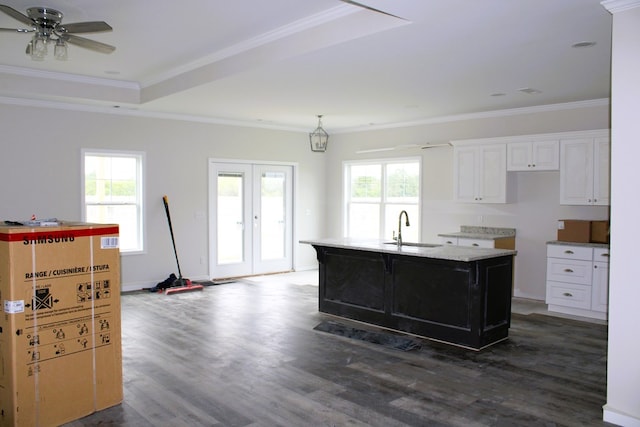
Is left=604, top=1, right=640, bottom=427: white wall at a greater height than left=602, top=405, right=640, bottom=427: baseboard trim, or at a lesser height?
greater

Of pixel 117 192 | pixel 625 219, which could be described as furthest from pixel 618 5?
pixel 117 192

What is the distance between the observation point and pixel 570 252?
6.15 metres

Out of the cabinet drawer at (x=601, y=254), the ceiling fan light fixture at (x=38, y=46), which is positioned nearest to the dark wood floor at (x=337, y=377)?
the cabinet drawer at (x=601, y=254)

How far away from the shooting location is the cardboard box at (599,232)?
6.06 meters

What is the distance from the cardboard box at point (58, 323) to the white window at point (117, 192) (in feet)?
13.3

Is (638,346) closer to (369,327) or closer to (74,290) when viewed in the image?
(369,327)

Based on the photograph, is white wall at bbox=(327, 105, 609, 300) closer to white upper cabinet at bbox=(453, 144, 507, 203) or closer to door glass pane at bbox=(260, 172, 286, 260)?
white upper cabinet at bbox=(453, 144, 507, 203)

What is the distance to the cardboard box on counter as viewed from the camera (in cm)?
608

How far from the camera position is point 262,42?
4809 mm

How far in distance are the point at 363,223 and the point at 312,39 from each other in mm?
5359

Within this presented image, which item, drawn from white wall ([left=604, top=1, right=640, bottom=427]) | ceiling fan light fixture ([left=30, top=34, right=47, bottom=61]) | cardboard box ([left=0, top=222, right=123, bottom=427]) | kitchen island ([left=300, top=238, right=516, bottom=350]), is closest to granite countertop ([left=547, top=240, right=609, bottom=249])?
kitchen island ([left=300, top=238, right=516, bottom=350])

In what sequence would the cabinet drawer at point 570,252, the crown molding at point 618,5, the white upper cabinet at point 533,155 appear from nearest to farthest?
the crown molding at point 618,5 < the cabinet drawer at point 570,252 < the white upper cabinet at point 533,155

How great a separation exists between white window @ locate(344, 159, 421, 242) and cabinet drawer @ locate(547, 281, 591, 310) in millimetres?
2495

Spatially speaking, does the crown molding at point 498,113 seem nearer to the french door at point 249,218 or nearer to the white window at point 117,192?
the french door at point 249,218
